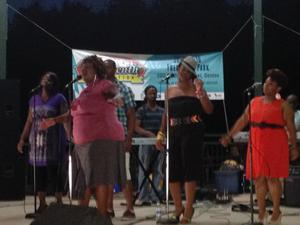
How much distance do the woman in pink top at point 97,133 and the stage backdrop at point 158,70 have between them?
15.5 ft

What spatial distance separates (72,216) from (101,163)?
1.12 metres

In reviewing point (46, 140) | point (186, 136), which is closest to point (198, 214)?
point (186, 136)

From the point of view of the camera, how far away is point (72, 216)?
3727mm

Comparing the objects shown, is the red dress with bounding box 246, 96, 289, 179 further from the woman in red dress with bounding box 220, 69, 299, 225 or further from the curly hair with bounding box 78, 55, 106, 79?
the curly hair with bounding box 78, 55, 106, 79

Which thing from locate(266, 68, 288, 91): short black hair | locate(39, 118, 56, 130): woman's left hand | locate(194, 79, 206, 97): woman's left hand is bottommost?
locate(39, 118, 56, 130): woman's left hand

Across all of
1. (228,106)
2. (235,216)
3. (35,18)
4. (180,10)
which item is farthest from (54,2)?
(235,216)

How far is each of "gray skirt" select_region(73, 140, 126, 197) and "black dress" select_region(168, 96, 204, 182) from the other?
0.93m

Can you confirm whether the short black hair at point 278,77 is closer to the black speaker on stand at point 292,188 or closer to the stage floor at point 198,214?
the stage floor at point 198,214

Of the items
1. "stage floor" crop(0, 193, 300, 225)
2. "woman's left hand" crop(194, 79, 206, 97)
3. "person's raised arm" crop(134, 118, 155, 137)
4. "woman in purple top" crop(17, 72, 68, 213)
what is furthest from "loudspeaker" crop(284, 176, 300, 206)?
"woman in purple top" crop(17, 72, 68, 213)

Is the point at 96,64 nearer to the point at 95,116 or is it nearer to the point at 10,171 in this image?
the point at 95,116

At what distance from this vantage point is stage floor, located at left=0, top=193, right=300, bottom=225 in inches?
234

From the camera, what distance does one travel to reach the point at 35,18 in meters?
16.4

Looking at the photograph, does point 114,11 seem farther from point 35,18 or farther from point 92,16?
point 35,18

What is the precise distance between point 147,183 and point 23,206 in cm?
161
